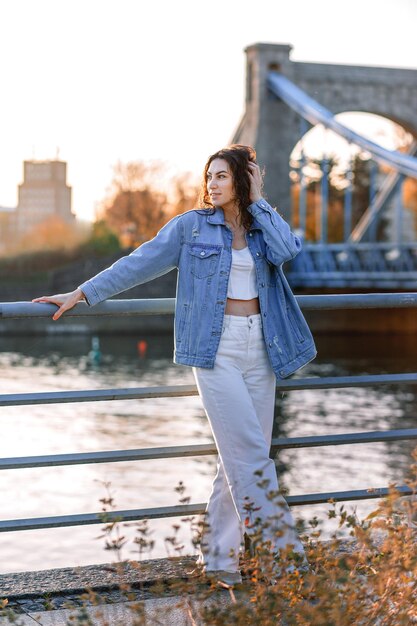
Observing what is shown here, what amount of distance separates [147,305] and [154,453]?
0.43 m

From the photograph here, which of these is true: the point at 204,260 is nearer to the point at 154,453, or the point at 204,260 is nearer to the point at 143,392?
the point at 143,392

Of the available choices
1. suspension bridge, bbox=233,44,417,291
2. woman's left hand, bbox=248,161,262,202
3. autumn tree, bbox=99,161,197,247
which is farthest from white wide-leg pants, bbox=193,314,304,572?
autumn tree, bbox=99,161,197,247

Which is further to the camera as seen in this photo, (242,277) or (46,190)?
(46,190)

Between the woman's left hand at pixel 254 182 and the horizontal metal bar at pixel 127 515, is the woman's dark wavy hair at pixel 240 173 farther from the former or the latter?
the horizontal metal bar at pixel 127 515

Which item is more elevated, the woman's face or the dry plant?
the woman's face

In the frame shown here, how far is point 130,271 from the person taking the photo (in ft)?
10.4

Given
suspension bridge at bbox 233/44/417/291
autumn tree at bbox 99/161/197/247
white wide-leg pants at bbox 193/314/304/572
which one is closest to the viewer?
white wide-leg pants at bbox 193/314/304/572

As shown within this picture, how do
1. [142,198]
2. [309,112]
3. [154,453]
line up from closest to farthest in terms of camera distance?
[154,453] → [309,112] → [142,198]

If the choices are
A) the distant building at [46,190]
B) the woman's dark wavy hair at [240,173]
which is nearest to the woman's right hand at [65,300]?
the woman's dark wavy hair at [240,173]

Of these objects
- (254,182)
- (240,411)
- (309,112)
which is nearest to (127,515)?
(240,411)

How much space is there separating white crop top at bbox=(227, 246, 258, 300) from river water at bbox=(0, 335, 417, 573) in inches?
114

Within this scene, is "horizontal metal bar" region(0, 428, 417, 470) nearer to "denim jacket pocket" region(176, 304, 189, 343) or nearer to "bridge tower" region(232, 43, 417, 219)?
"denim jacket pocket" region(176, 304, 189, 343)

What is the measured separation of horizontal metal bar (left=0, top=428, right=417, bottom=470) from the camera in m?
3.21

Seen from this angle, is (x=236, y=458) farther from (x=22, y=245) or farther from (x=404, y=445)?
(x=22, y=245)
